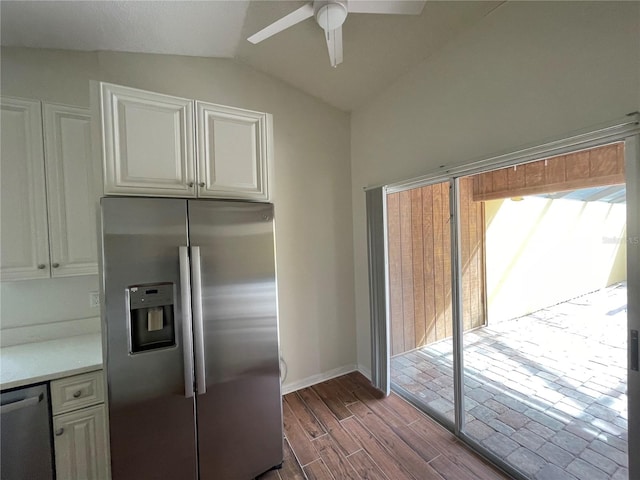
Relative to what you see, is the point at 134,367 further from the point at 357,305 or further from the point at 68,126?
the point at 357,305

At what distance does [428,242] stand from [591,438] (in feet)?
5.64

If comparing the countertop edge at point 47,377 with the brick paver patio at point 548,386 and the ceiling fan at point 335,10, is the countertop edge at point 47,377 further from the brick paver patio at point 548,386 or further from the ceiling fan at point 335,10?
the brick paver patio at point 548,386

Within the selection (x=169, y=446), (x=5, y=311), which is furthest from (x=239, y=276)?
(x=5, y=311)

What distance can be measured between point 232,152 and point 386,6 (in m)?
1.10

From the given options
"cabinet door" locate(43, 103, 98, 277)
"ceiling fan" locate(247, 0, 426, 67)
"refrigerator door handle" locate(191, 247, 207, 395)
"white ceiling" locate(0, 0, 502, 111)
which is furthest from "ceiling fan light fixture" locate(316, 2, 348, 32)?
"cabinet door" locate(43, 103, 98, 277)

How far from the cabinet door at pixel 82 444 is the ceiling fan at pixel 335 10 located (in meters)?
2.19

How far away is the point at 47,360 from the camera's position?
4.83 feet

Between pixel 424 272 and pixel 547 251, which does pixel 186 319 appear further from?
pixel 547 251

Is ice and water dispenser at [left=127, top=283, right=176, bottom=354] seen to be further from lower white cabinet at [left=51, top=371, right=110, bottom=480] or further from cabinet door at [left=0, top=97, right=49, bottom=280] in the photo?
cabinet door at [left=0, top=97, right=49, bottom=280]

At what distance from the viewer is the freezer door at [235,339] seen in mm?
1476

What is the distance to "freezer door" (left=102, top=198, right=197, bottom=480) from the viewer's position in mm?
1302

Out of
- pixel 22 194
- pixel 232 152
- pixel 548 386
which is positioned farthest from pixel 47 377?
pixel 548 386

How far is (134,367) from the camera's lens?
4.38 ft

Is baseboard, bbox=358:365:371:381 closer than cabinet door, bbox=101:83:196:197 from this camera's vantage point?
No
